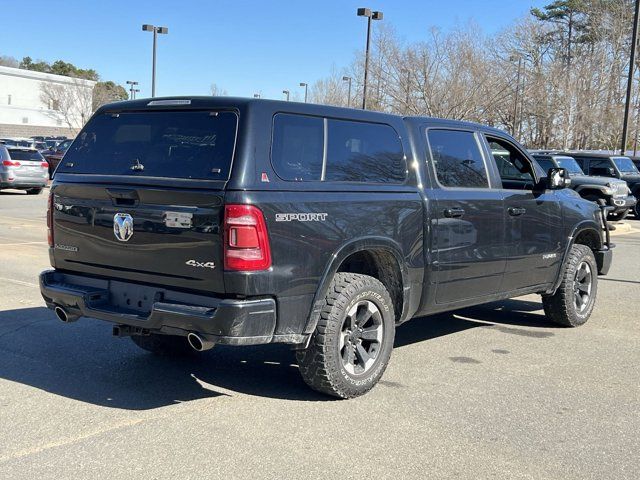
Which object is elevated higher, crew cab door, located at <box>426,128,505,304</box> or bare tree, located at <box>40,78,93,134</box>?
bare tree, located at <box>40,78,93,134</box>

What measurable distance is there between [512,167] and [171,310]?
13.3 ft

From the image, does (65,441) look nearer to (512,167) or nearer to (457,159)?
(457,159)

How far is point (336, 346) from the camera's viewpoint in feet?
16.0

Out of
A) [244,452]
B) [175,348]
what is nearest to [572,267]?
[175,348]

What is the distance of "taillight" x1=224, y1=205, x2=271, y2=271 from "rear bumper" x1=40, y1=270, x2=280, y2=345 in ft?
0.77

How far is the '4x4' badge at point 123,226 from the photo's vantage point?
4.78 metres

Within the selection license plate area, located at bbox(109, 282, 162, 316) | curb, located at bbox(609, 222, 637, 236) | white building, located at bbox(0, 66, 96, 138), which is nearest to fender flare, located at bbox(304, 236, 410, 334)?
license plate area, located at bbox(109, 282, 162, 316)

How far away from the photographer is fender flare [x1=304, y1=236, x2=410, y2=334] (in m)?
4.75

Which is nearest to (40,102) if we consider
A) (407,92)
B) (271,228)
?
(407,92)

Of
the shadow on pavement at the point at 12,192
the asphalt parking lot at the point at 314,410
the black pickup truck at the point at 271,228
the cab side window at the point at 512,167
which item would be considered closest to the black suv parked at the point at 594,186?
the cab side window at the point at 512,167

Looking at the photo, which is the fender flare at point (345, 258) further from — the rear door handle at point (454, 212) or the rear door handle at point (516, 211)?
the rear door handle at point (516, 211)

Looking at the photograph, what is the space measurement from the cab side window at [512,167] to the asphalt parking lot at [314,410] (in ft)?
4.88

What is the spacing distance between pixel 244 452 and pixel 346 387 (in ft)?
3.54

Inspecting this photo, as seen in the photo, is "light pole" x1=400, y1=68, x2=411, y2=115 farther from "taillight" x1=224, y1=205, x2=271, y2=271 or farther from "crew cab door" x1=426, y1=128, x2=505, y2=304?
"taillight" x1=224, y1=205, x2=271, y2=271
